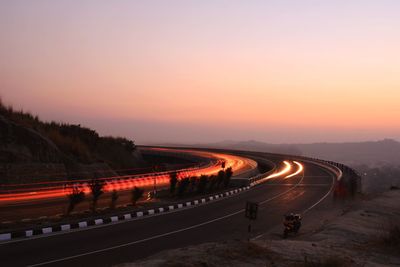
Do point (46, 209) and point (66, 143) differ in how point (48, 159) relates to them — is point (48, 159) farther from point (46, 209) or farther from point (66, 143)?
point (46, 209)

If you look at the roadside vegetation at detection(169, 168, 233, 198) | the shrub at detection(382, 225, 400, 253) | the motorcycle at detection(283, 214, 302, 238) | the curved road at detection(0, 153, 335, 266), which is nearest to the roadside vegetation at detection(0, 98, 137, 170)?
the roadside vegetation at detection(169, 168, 233, 198)

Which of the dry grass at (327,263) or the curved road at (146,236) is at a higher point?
the dry grass at (327,263)

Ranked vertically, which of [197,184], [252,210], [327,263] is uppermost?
[252,210]

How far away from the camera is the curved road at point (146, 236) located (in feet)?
43.1

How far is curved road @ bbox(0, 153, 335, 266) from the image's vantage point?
13125 millimetres

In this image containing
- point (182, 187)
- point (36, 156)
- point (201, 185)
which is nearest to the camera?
point (182, 187)

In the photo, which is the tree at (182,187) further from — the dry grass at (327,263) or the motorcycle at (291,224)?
the dry grass at (327,263)

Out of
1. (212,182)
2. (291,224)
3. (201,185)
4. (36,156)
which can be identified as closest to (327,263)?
(291,224)

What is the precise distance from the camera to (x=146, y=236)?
17.2 metres

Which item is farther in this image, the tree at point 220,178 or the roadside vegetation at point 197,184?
the tree at point 220,178

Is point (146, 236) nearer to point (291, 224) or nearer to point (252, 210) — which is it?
point (252, 210)

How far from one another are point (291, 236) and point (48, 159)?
19.6 meters

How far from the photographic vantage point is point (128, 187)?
3575 cm

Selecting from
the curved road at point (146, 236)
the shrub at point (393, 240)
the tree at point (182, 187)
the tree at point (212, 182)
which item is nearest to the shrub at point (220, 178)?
the tree at point (212, 182)
